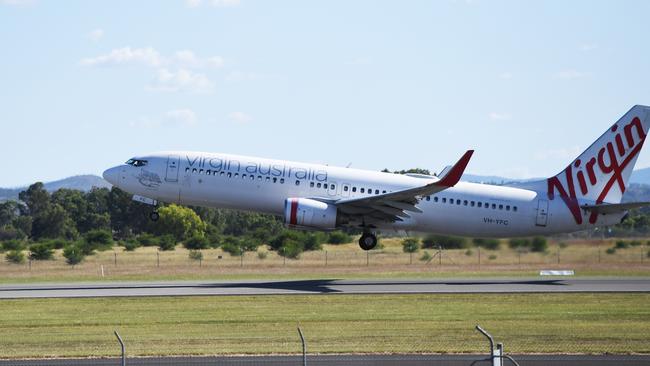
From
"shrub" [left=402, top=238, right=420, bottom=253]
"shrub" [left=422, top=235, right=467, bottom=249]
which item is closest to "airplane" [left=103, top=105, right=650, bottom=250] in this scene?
"shrub" [left=422, top=235, right=467, bottom=249]

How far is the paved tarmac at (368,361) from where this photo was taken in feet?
75.5

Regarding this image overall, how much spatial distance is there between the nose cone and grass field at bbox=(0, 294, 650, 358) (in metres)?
11.7

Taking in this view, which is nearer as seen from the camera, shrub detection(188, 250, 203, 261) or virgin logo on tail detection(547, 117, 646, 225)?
virgin logo on tail detection(547, 117, 646, 225)

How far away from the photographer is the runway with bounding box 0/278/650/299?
124 ft

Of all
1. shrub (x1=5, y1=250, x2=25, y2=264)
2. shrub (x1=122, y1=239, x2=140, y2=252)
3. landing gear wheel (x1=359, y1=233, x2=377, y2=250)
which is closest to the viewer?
landing gear wheel (x1=359, y1=233, x2=377, y2=250)

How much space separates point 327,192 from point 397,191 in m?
3.38

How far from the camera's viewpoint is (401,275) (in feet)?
152

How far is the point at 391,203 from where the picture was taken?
4381 cm

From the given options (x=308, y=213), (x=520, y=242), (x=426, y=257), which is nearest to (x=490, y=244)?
(x=520, y=242)

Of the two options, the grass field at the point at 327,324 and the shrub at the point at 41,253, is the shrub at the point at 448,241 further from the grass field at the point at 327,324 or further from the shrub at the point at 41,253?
the shrub at the point at 41,253

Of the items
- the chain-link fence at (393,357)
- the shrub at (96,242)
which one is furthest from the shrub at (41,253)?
the chain-link fence at (393,357)

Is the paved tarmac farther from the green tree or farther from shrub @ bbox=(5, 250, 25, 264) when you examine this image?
the green tree

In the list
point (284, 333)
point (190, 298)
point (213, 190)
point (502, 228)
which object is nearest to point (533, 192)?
point (502, 228)

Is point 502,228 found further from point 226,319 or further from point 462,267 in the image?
point 226,319
